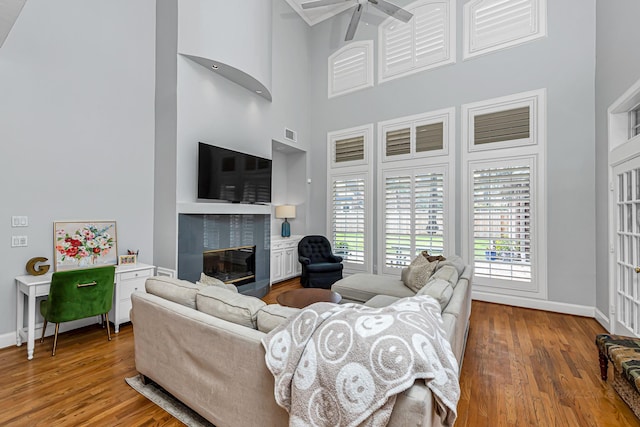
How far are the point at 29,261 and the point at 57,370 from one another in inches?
48.2

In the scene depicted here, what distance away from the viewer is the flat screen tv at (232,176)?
3.94m

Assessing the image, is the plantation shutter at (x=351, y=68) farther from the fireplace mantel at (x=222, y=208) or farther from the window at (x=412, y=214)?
the fireplace mantel at (x=222, y=208)

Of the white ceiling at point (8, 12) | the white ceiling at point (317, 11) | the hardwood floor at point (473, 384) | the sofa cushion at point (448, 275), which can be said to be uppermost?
the white ceiling at point (317, 11)

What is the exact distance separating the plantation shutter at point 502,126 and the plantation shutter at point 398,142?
1.06 metres

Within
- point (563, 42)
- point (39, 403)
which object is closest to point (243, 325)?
point (39, 403)

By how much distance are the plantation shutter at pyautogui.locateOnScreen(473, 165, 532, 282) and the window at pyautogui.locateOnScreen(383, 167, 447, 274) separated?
1.72 feet

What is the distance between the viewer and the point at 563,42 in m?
3.90

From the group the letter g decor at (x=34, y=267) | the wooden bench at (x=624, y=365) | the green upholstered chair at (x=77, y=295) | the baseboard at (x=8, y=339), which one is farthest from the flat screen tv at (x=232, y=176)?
the wooden bench at (x=624, y=365)

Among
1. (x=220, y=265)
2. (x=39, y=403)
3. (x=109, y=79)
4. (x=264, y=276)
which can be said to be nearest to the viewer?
(x=39, y=403)

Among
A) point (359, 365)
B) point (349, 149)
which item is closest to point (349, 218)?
point (349, 149)

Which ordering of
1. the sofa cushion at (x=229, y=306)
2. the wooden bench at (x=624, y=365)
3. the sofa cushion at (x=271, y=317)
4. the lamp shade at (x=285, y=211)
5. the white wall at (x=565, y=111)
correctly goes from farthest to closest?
the lamp shade at (x=285, y=211) → the white wall at (x=565, y=111) → the wooden bench at (x=624, y=365) → the sofa cushion at (x=229, y=306) → the sofa cushion at (x=271, y=317)

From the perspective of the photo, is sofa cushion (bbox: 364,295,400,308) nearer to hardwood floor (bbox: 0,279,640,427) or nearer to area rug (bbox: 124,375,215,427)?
hardwood floor (bbox: 0,279,640,427)

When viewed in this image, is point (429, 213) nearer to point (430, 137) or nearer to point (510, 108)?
point (430, 137)

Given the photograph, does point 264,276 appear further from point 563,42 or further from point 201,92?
point 563,42
